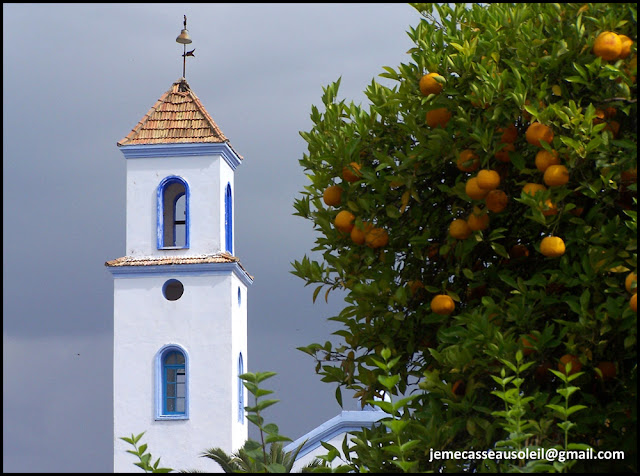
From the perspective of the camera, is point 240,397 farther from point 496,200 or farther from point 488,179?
point 488,179

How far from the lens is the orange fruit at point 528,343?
5.47 metres

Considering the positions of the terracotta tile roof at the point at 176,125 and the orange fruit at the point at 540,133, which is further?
the terracotta tile roof at the point at 176,125

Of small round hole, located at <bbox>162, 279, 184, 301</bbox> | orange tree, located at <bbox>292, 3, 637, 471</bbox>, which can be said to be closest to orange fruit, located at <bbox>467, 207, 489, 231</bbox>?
orange tree, located at <bbox>292, 3, 637, 471</bbox>

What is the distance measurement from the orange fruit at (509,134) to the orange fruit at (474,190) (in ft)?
0.89

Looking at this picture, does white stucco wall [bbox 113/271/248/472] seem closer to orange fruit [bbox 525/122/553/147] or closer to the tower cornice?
the tower cornice

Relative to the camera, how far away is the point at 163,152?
25.0m

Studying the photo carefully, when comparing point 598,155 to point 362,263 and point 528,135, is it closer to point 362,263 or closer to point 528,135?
point 528,135

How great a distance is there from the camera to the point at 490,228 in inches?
241

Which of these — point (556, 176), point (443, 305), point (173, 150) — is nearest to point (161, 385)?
point (173, 150)

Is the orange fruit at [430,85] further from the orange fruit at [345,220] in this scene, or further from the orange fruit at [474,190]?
the orange fruit at [345,220]

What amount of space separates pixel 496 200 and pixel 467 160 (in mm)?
263

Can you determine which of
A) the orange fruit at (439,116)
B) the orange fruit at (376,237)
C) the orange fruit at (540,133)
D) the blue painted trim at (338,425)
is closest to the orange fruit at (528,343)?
the orange fruit at (540,133)

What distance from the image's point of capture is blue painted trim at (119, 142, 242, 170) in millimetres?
24797

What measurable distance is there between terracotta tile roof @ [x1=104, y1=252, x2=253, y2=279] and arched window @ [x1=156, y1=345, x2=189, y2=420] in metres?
1.80
